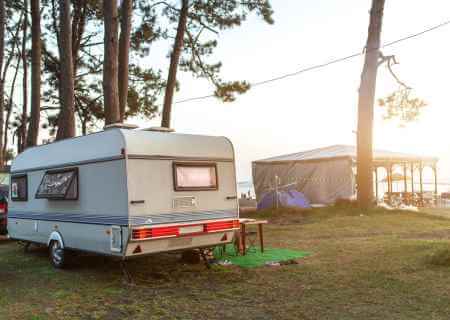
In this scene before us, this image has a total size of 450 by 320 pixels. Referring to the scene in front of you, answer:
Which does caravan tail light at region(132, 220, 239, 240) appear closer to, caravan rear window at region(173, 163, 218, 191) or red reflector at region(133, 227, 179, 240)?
red reflector at region(133, 227, 179, 240)

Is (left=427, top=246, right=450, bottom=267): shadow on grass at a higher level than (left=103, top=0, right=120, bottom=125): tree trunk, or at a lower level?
lower

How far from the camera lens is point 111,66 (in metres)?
12.2

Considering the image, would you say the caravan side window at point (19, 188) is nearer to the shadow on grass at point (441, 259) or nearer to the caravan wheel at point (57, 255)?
the caravan wheel at point (57, 255)

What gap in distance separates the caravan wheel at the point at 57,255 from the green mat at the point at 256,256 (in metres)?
2.69

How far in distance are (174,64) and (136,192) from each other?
1172 centimetres

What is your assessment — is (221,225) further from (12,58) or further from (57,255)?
(12,58)

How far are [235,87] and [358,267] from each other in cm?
1174

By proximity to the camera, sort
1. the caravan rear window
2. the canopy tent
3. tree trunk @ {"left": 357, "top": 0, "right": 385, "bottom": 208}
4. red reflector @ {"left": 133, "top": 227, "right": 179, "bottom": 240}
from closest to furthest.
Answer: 1. red reflector @ {"left": 133, "top": 227, "right": 179, "bottom": 240}
2. the caravan rear window
3. tree trunk @ {"left": 357, "top": 0, "right": 385, "bottom": 208}
4. the canopy tent

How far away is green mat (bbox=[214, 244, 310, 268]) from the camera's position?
28.4 ft

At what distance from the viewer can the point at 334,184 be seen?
820 inches

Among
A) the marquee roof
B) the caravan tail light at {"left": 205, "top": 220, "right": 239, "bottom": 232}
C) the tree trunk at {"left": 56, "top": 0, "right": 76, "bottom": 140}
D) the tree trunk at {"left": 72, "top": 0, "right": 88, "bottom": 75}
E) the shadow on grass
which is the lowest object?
the shadow on grass

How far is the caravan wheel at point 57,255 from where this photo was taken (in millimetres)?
8354

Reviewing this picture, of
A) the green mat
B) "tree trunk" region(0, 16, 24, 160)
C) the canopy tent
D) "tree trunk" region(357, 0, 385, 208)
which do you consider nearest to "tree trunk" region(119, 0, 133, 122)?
the green mat

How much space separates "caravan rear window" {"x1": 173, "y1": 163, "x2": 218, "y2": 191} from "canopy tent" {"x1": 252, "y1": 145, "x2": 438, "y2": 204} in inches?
445
